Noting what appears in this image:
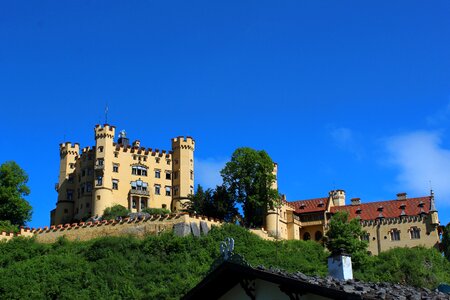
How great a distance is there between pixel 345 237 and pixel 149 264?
24091 millimetres

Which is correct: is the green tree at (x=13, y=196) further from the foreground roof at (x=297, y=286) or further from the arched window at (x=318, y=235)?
the foreground roof at (x=297, y=286)

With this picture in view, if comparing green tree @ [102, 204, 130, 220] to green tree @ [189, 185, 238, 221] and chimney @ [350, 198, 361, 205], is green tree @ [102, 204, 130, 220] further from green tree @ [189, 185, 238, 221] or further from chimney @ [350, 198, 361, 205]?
chimney @ [350, 198, 361, 205]

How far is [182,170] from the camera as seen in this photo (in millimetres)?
92062

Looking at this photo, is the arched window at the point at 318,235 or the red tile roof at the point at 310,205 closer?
the arched window at the point at 318,235

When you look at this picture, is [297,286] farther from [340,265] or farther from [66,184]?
[66,184]

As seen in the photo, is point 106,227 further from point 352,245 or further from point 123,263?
point 352,245

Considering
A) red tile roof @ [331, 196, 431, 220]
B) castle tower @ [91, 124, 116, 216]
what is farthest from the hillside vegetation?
castle tower @ [91, 124, 116, 216]

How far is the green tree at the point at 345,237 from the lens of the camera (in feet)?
215

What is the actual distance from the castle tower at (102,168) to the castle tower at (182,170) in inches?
387

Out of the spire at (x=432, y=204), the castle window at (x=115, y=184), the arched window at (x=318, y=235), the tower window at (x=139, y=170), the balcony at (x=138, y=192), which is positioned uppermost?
the tower window at (x=139, y=170)

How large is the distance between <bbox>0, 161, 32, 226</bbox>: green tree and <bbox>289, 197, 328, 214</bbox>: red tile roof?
3592cm

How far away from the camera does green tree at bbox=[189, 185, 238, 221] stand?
241 ft

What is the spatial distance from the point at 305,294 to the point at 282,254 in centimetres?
4815

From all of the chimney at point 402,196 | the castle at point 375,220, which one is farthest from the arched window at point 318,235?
the chimney at point 402,196
